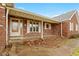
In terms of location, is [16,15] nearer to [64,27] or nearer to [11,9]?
[11,9]

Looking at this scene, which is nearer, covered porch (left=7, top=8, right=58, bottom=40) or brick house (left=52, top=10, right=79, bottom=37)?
covered porch (left=7, top=8, right=58, bottom=40)

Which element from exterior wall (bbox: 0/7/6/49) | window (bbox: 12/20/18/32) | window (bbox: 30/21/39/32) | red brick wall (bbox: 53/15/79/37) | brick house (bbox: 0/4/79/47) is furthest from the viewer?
window (bbox: 30/21/39/32)

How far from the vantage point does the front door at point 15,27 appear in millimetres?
7673

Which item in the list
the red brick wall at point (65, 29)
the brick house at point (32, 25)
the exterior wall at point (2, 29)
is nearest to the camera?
the exterior wall at point (2, 29)

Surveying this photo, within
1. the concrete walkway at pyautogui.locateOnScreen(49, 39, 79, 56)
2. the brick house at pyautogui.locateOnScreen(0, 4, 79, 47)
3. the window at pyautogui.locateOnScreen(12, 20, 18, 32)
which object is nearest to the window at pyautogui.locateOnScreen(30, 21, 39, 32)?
the brick house at pyautogui.locateOnScreen(0, 4, 79, 47)

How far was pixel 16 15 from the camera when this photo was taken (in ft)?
25.1

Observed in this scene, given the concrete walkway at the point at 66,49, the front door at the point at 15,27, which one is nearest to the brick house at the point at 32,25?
the front door at the point at 15,27

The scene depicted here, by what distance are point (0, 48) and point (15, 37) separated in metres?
1.61

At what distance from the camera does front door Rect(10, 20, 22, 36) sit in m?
7.67

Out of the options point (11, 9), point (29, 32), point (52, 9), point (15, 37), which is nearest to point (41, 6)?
point (52, 9)

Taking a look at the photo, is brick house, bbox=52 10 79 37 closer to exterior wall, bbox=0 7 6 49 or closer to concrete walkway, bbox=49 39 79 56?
concrete walkway, bbox=49 39 79 56

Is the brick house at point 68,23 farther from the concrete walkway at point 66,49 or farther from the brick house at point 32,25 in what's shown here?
the concrete walkway at point 66,49

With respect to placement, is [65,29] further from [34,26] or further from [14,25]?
[14,25]

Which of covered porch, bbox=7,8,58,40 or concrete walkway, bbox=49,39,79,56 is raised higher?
covered porch, bbox=7,8,58,40
